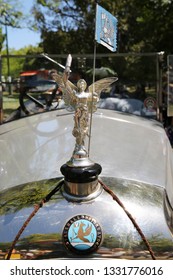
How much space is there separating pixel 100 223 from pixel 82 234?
10 cm

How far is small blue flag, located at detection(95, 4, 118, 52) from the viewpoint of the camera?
5.92 feet

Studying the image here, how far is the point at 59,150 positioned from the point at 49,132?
0.38 meters

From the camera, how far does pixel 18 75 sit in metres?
4.20

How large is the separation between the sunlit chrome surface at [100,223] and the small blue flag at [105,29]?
723 mm

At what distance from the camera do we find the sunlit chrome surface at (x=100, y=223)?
1.64 meters

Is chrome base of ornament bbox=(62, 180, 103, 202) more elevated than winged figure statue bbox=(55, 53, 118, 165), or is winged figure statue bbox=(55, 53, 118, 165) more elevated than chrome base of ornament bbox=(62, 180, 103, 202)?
winged figure statue bbox=(55, 53, 118, 165)

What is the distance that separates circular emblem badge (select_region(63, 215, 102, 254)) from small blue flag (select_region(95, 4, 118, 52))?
32.4 inches

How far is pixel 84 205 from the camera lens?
1.67 metres

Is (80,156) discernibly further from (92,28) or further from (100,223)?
(92,28)

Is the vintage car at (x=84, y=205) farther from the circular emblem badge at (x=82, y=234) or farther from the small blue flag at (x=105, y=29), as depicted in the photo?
the small blue flag at (x=105, y=29)

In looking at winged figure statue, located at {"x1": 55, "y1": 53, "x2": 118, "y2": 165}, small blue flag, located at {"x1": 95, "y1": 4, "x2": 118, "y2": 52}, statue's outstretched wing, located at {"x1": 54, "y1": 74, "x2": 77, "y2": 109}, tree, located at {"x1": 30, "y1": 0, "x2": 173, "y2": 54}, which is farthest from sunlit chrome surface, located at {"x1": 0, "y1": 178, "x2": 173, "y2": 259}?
tree, located at {"x1": 30, "y1": 0, "x2": 173, "y2": 54}

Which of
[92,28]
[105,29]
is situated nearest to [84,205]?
[105,29]

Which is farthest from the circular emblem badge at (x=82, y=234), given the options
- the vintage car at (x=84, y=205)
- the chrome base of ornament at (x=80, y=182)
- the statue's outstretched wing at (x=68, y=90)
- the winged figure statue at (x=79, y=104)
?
the statue's outstretched wing at (x=68, y=90)

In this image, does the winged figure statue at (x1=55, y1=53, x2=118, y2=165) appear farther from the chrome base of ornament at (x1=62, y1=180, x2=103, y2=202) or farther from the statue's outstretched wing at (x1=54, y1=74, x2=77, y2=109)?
the chrome base of ornament at (x1=62, y1=180, x2=103, y2=202)
